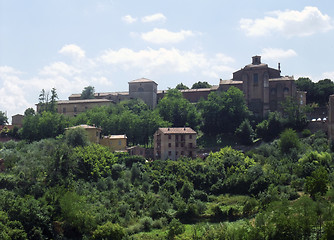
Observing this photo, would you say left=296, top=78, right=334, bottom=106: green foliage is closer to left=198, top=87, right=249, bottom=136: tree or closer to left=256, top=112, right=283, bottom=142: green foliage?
left=198, top=87, right=249, bottom=136: tree

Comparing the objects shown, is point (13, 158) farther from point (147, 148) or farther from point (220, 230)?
point (220, 230)

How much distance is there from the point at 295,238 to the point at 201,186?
58.1 ft

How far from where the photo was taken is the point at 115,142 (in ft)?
196

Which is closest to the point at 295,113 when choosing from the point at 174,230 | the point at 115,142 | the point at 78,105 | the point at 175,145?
the point at 175,145

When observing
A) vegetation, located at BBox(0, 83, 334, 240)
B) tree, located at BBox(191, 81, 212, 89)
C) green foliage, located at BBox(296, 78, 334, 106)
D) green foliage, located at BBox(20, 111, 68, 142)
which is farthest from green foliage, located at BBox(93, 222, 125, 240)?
tree, located at BBox(191, 81, 212, 89)

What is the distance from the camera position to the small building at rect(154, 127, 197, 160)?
57938 mm

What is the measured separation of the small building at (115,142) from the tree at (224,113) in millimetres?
13997

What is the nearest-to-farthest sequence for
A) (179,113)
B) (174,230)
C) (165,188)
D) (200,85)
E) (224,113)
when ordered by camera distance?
(174,230)
(165,188)
(224,113)
(179,113)
(200,85)

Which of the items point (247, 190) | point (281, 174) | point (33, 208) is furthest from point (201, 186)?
point (33, 208)

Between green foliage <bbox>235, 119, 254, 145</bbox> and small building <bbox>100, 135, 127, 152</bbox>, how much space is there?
15.0 metres

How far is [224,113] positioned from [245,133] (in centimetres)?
562

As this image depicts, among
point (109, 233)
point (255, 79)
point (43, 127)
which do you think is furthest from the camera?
point (255, 79)

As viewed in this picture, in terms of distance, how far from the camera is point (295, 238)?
108ft

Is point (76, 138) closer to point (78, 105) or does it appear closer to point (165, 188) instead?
point (165, 188)
